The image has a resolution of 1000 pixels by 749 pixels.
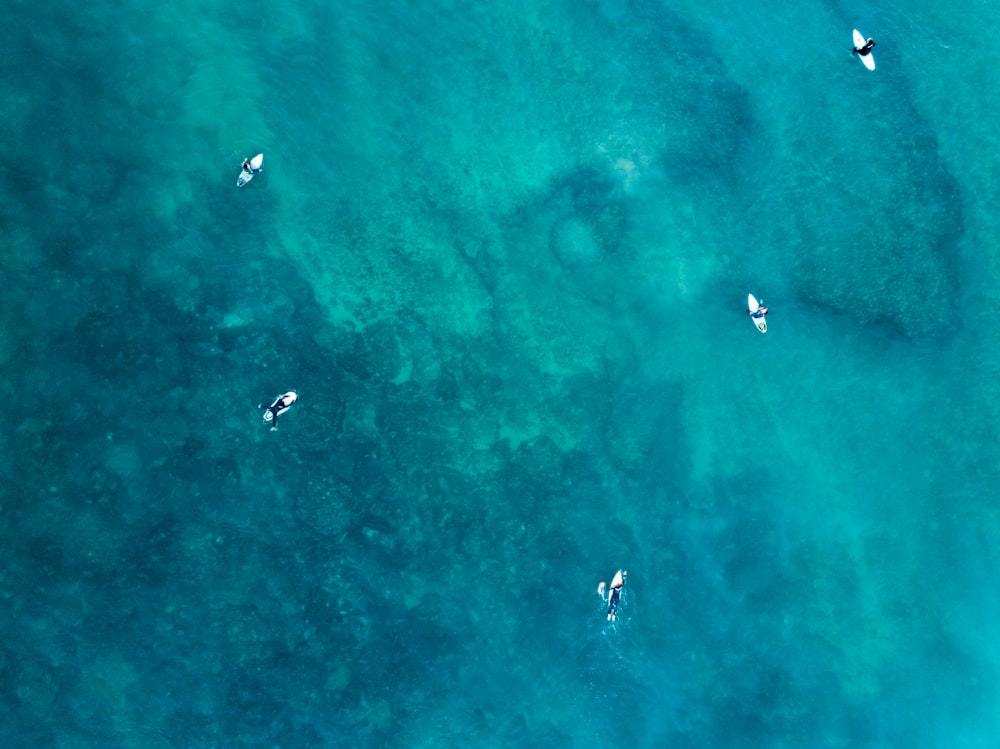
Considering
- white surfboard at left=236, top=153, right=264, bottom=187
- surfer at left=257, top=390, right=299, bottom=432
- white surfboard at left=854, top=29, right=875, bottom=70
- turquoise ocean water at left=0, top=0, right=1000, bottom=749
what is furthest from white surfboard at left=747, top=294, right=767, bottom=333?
white surfboard at left=236, top=153, right=264, bottom=187

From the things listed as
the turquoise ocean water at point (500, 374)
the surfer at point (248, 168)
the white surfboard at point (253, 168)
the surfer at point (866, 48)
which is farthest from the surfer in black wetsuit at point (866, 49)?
the surfer at point (248, 168)

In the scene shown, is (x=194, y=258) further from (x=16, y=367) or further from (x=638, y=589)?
(x=638, y=589)

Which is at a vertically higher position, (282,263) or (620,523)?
(282,263)

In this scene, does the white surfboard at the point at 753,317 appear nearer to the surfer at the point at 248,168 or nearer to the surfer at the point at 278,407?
the surfer at the point at 278,407

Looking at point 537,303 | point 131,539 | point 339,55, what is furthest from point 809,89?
point 131,539

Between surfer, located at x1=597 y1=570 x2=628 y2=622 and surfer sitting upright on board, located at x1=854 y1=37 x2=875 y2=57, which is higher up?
surfer sitting upright on board, located at x1=854 y1=37 x2=875 y2=57

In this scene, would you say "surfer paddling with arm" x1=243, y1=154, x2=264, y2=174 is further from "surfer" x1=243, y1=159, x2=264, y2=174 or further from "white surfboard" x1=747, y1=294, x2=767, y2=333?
"white surfboard" x1=747, y1=294, x2=767, y2=333
